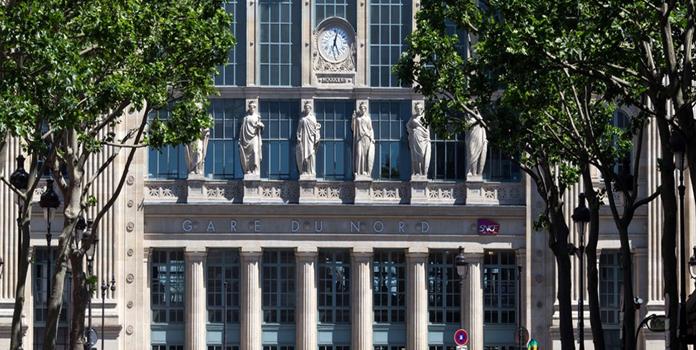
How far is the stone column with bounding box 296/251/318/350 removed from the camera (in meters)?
101

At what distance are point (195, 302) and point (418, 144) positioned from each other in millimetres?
10563

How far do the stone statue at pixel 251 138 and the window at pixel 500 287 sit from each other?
1004 cm

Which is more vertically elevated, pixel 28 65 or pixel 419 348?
pixel 28 65

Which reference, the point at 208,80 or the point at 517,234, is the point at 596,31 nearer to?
the point at 208,80

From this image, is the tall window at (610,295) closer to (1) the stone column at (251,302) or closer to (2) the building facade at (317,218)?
(2) the building facade at (317,218)

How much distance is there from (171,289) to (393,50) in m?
12.7

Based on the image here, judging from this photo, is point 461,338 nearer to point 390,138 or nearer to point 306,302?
point 306,302

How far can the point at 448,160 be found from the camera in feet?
335

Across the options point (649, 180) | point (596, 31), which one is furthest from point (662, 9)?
point (649, 180)

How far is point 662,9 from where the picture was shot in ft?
169

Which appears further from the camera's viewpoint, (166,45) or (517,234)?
(517,234)

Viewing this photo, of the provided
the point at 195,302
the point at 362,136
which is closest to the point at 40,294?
the point at 195,302

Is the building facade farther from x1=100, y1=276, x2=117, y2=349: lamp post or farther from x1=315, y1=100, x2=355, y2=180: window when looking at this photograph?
x1=100, y1=276, x2=117, y2=349: lamp post

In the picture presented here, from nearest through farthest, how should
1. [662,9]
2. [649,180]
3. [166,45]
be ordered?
[662,9] < [166,45] < [649,180]
